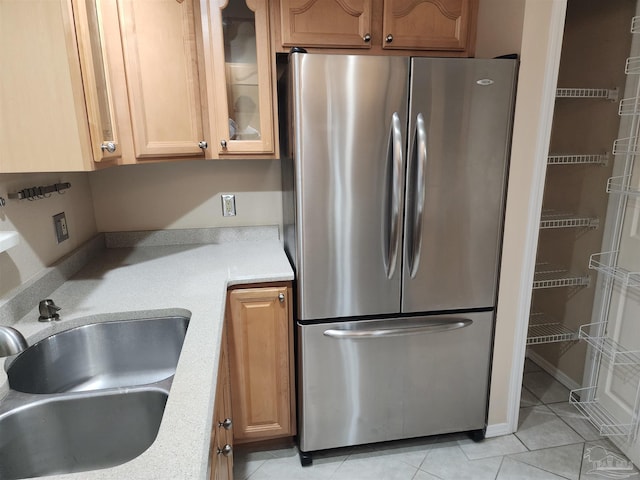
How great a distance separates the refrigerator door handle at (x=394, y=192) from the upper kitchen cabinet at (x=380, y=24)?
477 millimetres

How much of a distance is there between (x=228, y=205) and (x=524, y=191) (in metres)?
1.47

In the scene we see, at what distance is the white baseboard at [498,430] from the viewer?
6.85 ft

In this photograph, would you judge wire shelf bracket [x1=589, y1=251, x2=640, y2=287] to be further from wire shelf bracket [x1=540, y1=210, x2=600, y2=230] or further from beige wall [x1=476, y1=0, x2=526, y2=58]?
beige wall [x1=476, y1=0, x2=526, y2=58]

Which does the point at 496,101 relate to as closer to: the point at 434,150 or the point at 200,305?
the point at 434,150

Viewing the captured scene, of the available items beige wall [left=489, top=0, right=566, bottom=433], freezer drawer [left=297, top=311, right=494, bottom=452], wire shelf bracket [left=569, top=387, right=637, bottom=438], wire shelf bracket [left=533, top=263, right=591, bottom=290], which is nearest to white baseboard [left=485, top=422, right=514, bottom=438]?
beige wall [left=489, top=0, right=566, bottom=433]

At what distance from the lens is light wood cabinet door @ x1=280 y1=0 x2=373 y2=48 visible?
69.7 inches

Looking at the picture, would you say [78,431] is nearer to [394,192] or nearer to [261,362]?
[261,362]

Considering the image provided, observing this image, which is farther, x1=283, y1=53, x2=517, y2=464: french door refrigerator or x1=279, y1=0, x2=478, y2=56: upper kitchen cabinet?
x1=279, y1=0, x2=478, y2=56: upper kitchen cabinet

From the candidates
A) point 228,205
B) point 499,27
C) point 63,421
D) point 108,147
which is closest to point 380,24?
point 499,27

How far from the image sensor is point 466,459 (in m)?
1.97

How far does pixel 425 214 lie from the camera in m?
1.73

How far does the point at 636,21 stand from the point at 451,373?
1815 mm

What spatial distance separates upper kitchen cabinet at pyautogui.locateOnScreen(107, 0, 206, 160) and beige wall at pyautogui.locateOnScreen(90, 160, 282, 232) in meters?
0.45

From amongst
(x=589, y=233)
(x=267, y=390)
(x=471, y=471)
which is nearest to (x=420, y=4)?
(x=589, y=233)
